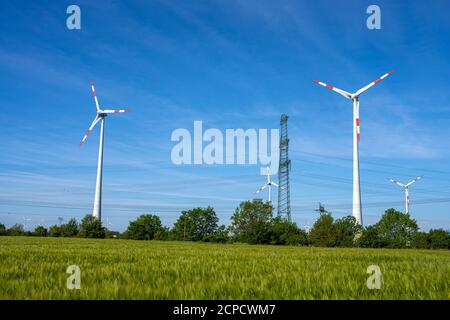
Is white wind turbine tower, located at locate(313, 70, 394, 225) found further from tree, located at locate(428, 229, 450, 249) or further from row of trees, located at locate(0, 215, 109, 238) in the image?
row of trees, located at locate(0, 215, 109, 238)

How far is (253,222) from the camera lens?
9562 centimetres

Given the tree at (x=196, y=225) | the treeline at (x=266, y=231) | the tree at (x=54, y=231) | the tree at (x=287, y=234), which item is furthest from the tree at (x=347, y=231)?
the tree at (x=54, y=231)

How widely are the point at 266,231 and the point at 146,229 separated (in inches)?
2001

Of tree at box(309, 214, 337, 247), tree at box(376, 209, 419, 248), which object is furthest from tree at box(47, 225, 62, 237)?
tree at box(376, 209, 419, 248)

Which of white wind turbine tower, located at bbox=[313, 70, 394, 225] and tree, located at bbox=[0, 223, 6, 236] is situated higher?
white wind turbine tower, located at bbox=[313, 70, 394, 225]

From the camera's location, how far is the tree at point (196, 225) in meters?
137

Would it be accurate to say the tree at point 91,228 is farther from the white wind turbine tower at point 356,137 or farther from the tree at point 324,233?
the white wind turbine tower at point 356,137

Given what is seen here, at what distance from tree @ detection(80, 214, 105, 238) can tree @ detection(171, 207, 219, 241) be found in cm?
3394

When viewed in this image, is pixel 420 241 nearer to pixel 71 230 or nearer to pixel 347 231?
pixel 347 231

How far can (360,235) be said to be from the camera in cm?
8206

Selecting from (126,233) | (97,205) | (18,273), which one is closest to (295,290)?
(18,273)

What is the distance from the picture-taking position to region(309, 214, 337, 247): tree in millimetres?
85125
